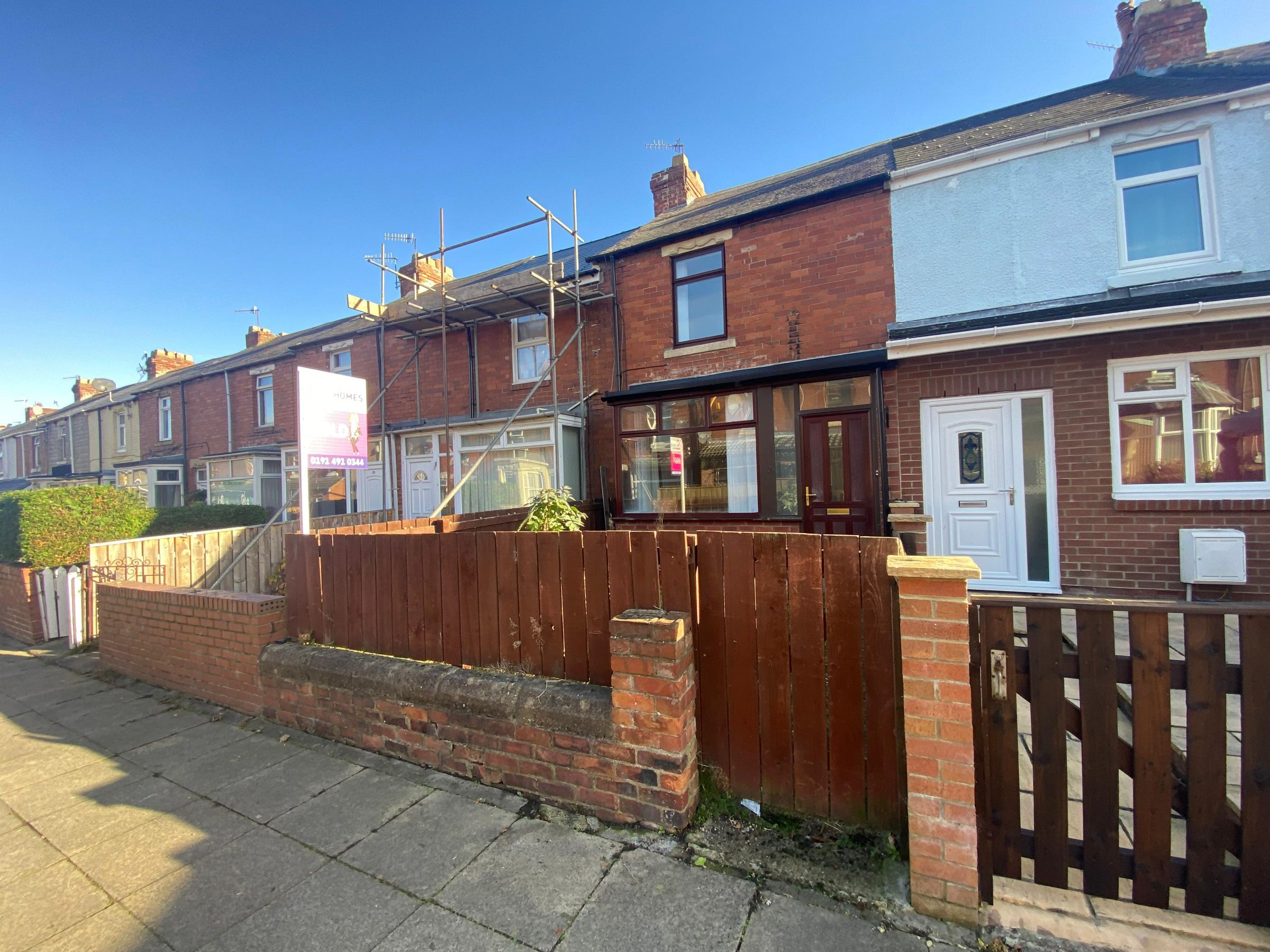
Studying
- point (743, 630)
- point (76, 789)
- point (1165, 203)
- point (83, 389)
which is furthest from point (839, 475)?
point (83, 389)

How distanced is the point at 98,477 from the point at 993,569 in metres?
26.5

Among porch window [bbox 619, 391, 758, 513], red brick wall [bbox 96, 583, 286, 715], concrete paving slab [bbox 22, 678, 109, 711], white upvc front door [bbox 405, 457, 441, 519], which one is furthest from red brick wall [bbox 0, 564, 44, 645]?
porch window [bbox 619, 391, 758, 513]

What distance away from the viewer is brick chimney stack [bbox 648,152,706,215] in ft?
35.0

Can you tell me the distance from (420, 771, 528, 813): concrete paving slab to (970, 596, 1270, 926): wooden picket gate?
202 cm

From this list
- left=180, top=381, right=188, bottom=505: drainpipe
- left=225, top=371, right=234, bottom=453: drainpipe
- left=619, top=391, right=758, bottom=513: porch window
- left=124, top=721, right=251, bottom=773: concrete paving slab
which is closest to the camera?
left=124, top=721, right=251, bottom=773: concrete paving slab

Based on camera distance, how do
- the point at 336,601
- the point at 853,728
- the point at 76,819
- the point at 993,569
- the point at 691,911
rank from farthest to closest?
the point at 993,569, the point at 336,601, the point at 76,819, the point at 853,728, the point at 691,911

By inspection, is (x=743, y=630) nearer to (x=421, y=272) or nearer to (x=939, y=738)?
(x=939, y=738)

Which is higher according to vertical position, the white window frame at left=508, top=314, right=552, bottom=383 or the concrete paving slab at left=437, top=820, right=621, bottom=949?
the white window frame at left=508, top=314, right=552, bottom=383

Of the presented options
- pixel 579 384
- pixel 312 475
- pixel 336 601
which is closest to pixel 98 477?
pixel 312 475

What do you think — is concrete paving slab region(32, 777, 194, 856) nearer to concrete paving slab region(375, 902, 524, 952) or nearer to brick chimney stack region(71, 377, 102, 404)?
concrete paving slab region(375, 902, 524, 952)

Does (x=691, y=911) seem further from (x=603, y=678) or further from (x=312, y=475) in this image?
(x=312, y=475)

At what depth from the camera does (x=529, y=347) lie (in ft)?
34.5

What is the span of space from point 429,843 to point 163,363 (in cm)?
2651

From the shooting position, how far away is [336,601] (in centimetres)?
370
